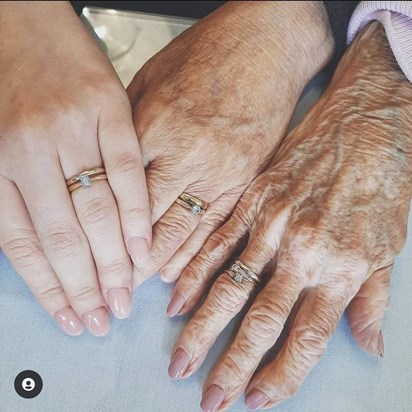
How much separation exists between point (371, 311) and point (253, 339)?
0.54 feet

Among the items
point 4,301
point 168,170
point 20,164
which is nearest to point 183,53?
point 168,170

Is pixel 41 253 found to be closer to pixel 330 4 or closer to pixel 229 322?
pixel 229 322

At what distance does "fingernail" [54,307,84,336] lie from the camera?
0.67 meters

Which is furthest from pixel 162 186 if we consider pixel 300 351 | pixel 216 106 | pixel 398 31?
pixel 398 31

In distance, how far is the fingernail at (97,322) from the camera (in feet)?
2.20

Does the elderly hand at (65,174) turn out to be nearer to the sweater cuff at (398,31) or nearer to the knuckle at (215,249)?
the knuckle at (215,249)

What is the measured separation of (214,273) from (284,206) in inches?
5.1

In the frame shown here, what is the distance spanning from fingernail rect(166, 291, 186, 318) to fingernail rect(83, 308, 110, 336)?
0.26 ft

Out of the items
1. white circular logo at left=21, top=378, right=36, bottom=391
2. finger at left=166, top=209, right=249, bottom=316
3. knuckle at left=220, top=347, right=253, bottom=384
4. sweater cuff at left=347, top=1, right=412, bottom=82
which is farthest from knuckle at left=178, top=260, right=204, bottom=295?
sweater cuff at left=347, top=1, right=412, bottom=82

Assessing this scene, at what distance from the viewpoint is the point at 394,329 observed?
73 cm

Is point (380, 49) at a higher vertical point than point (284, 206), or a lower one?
higher

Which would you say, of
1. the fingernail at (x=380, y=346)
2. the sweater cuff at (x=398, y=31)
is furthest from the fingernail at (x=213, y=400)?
the sweater cuff at (x=398, y=31)

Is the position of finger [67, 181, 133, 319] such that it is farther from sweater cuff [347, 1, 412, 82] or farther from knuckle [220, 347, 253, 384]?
sweater cuff [347, 1, 412, 82]

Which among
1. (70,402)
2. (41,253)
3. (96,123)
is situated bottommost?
(70,402)
